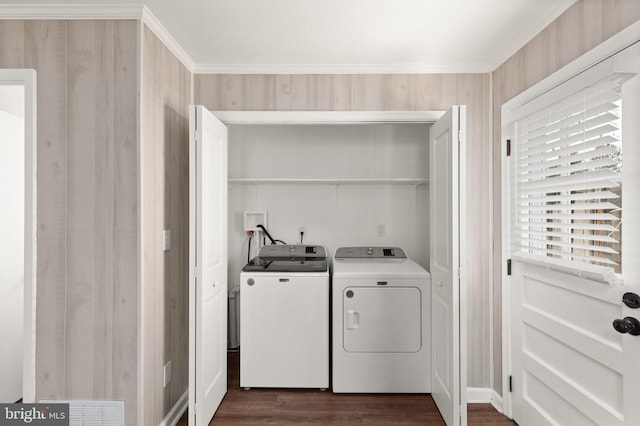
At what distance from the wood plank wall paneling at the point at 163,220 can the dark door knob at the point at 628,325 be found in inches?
86.4

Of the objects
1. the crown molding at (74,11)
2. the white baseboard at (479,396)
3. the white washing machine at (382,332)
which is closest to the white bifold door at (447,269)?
the white washing machine at (382,332)

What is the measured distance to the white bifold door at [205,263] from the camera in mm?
2020

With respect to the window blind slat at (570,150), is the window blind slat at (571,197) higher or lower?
lower

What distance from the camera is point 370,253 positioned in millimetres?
3156

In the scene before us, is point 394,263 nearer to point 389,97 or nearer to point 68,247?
point 389,97

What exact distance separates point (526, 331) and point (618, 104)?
1.37 meters

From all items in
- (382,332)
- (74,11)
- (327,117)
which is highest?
(74,11)

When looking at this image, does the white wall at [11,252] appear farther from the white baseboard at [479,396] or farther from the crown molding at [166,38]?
the white baseboard at [479,396]

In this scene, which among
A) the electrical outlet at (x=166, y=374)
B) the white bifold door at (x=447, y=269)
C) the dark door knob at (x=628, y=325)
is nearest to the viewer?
the dark door knob at (x=628, y=325)

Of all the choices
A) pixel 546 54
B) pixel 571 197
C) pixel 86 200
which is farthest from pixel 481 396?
pixel 86 200

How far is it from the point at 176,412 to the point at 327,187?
2136 millimetres

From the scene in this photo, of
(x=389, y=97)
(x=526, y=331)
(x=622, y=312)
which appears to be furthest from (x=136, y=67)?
(x=526, y=331)

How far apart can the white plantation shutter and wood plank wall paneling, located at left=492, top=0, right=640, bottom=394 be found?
21 centimetres

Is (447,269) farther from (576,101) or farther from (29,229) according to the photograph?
(29,229)
